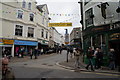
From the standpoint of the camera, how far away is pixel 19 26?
22.8 meters

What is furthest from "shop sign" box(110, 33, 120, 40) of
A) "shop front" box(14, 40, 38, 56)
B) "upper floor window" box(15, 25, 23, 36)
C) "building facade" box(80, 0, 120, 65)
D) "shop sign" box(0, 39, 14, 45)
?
"upper floor window" box(15, 25, 23, 36)

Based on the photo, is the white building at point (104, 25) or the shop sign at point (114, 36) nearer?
the shop sign at point (114, 36)

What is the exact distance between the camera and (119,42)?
34.6ft

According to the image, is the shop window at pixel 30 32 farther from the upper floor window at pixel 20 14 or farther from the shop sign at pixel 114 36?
the shop sign at pixel 114 36

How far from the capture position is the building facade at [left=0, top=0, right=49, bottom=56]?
20.6 m

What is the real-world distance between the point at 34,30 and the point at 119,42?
18.9 meters

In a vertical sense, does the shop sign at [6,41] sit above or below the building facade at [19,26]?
below

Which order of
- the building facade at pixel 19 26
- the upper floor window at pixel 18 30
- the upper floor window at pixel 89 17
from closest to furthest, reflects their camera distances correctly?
1. the upper floor window at pixel 89 17
2. the building facade at pixel 19 26
3. the upper floor window at pixel 18 30

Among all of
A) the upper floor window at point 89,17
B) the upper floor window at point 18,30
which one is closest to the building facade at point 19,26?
the upper floor window at point 18,30

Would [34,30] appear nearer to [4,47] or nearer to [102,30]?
[4,47]

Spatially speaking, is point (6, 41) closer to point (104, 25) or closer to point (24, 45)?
point (24, 45)

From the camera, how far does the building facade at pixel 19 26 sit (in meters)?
20.6

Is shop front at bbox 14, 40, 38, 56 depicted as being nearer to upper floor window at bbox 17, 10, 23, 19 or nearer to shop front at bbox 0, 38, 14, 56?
shop front at bbox 0, 38, 14, 56

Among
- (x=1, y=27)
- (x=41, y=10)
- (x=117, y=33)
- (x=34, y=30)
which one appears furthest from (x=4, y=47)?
(x=117, y=33)
